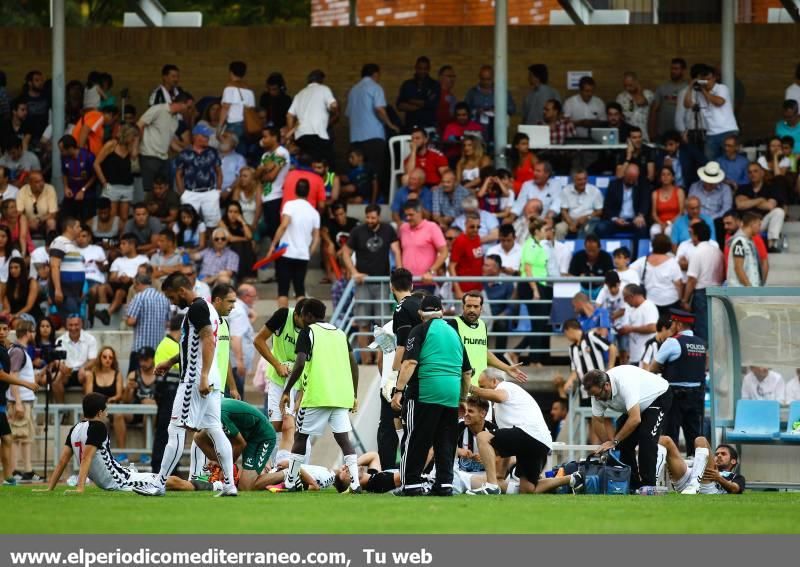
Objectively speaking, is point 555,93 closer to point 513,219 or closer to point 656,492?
point 513,219

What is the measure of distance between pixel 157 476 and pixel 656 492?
180 inches

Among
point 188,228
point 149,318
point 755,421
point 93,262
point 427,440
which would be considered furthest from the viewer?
point 188,228

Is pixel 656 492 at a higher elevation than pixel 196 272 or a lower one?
lower

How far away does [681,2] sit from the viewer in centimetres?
3002

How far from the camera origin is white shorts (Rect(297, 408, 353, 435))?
15.7 meters

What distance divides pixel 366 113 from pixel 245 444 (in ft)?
33.1

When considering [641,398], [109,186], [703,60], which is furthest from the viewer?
[703,60]

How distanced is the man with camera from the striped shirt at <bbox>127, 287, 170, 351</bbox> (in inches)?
330

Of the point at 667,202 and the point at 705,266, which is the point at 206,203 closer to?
the point at 667,202

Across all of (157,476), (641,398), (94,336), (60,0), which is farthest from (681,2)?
(157,476)

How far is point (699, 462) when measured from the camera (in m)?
16.5

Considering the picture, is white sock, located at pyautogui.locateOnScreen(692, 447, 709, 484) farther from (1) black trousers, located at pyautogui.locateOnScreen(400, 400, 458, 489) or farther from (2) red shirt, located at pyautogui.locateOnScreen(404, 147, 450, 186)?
(2) red shirt, located at pyautogui.locateOnScreen(404, 147, 450, 186)

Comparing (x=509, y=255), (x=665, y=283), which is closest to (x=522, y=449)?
(x=665, y=283)

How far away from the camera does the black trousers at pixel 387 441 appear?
16.7 m
